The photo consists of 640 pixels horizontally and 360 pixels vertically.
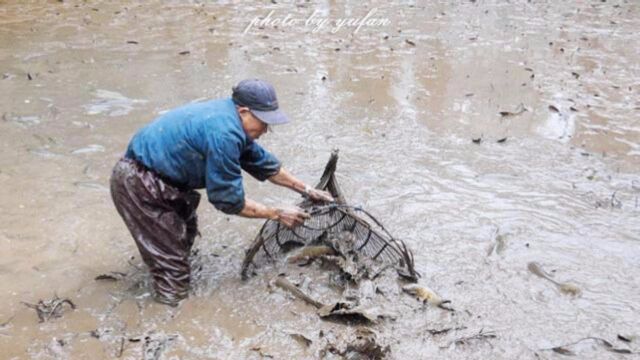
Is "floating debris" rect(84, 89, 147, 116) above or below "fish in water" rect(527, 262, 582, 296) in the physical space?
above

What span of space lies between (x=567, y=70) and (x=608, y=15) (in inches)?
186

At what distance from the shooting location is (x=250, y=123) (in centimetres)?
341

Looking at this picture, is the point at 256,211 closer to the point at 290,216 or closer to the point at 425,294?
the point at 290,216

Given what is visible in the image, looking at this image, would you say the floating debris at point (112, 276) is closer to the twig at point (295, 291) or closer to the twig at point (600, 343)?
the twig at point (295, 291)

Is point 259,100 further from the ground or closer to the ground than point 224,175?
further from the ground

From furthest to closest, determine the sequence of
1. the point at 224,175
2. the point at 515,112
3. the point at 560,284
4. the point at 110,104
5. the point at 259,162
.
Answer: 1. the point at 515,112
2. the point at 110,104
3. the point at 560,284
4. the point at 259,162
5. the point at 224,175

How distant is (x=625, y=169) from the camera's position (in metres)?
5.87

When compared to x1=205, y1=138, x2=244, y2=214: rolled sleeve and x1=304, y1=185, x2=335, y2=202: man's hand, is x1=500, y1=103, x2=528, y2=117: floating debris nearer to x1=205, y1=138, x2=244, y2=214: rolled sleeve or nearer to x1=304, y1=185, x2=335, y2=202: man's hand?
x1=304, y1=185, x2=335, y2=202: man's hand

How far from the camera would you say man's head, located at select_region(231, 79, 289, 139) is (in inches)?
131

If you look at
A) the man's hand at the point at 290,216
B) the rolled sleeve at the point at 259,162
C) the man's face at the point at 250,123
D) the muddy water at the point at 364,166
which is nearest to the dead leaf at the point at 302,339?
the muddy water at the point at 364,166

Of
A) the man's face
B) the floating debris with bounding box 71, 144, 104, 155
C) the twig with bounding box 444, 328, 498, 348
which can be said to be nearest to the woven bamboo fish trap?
the twig with bounding box 444, 328, 498, 348

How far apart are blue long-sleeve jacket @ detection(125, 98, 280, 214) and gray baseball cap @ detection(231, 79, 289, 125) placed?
11 centimetres

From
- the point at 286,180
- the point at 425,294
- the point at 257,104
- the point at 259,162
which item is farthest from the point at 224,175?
the point at 425,294

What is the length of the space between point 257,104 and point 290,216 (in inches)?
27.9
